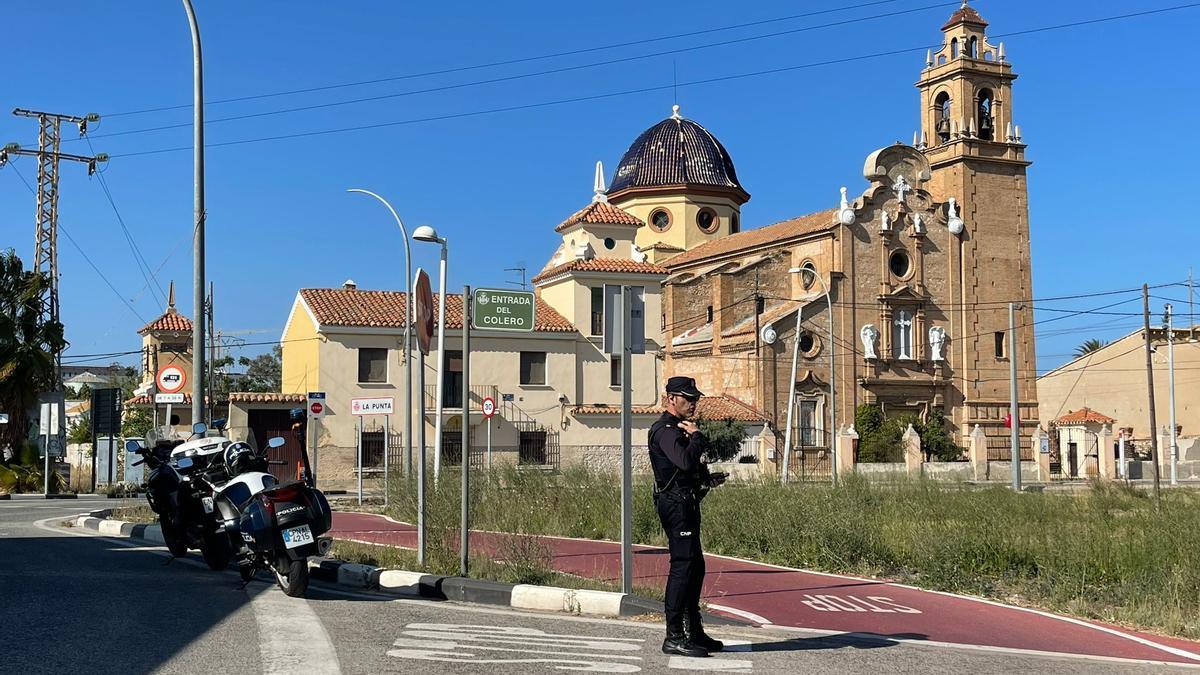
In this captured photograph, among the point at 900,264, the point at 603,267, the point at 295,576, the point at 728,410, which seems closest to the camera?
the point at 295,576

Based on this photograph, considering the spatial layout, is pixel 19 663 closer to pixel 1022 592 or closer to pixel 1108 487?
pixel 1022 592

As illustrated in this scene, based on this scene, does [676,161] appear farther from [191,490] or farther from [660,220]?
[191,490]

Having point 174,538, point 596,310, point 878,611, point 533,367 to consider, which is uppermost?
point 596,310

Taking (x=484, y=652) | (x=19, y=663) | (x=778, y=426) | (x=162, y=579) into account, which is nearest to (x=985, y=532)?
(x=484, y=652)

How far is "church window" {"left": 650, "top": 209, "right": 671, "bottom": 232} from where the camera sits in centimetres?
6556

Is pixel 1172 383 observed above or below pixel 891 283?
below

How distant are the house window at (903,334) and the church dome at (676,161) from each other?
12971 millimetres

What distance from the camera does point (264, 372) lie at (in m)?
88.7

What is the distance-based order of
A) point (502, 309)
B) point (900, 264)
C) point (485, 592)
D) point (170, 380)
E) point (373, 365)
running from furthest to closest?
1. point (900, 264)
2. point (373, 365)
3. point (170, 380)
4. point (502, 309)
5. point (485, 592)

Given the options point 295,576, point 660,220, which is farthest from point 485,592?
point 660,220

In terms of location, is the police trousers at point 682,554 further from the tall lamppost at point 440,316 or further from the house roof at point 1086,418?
the house roof at point 1086,418

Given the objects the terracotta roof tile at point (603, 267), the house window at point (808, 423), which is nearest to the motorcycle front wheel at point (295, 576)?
the terracotta roof tile at point (603, 267)

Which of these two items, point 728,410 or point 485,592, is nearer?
point 485,592

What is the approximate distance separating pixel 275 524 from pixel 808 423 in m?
45.8
